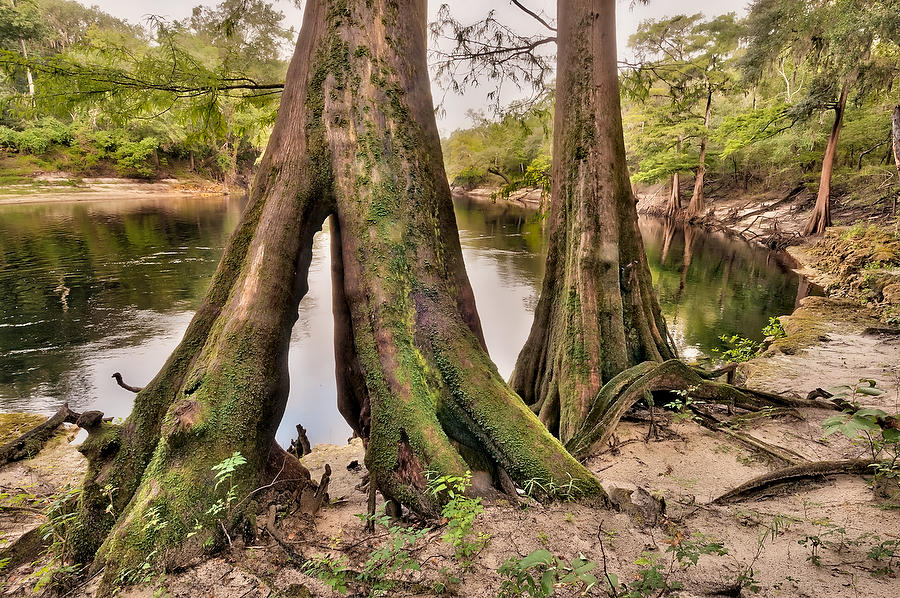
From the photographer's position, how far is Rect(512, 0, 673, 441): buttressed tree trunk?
15.4ft

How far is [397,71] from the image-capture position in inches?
129

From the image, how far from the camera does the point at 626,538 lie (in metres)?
2.38

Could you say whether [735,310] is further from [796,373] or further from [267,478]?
[267,478]

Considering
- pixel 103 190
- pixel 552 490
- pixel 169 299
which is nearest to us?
pixel 552 490

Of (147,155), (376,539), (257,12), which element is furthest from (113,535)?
(147,155)

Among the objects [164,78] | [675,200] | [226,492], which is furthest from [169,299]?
[675,200]

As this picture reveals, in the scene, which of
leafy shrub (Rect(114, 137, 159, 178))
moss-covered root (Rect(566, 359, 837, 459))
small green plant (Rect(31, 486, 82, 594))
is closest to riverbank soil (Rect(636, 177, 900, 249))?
moss-covered root (Rect(566, 359, 837, 459))

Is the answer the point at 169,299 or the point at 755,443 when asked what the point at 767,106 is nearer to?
the point at 755,443

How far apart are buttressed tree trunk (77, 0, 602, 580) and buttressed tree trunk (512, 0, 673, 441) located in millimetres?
1672

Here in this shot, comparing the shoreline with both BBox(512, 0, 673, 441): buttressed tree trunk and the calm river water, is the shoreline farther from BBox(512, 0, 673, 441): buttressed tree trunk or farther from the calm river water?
BBox(512, 0, 673, 441): buttressed tree trunk

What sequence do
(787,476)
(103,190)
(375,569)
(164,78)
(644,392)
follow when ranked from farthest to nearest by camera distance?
1. (103,190)
2. (164,78)
3. (644,392)
4. (787,476)
5. (375,569)

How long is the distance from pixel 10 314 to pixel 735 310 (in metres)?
18.4

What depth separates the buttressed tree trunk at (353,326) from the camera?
2.58 m

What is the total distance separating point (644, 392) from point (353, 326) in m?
2.77
